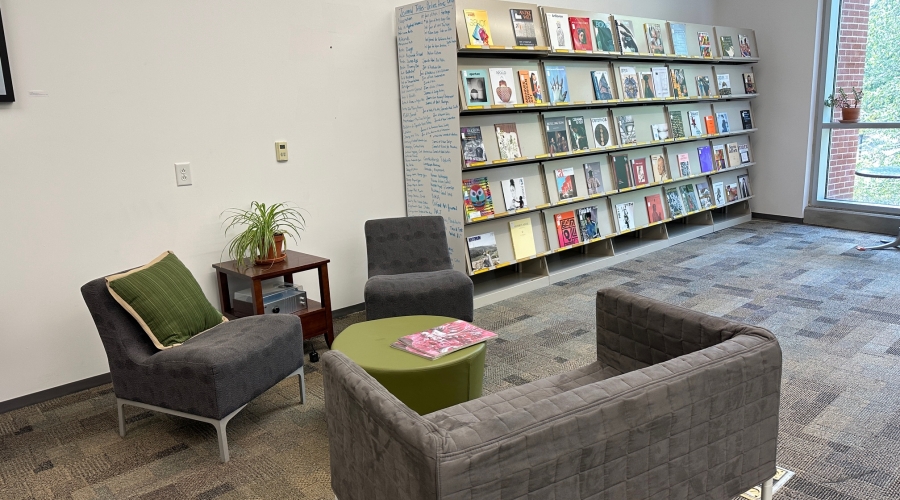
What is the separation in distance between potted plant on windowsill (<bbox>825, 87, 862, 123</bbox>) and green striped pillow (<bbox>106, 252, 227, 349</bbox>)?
21.6 feet

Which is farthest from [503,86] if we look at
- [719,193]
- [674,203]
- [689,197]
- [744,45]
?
[744,45]

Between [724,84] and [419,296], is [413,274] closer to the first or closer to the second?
[419,296]

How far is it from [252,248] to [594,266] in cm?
308

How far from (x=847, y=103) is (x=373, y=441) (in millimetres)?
6975

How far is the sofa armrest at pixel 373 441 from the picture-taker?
1.42 meters

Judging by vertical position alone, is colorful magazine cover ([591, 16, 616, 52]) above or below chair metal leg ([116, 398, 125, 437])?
above

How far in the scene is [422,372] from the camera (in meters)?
2.53

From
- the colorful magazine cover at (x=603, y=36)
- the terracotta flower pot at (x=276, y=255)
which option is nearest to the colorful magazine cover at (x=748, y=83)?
the colorful magazine cover at (x=603, y=36)

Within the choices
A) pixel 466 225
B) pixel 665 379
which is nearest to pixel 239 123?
pixel 466 225

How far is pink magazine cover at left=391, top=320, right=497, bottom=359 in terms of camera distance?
267 cm

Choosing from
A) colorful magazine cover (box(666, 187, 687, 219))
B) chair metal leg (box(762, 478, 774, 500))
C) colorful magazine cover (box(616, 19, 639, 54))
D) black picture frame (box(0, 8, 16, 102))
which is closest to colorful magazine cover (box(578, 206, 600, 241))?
colorful magazine cover (box(666, 187, 687, 219))

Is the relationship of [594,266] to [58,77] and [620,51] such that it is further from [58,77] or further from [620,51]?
[58,77]

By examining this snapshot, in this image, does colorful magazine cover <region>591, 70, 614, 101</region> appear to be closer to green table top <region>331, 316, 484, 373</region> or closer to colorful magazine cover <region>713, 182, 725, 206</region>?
colorful magazine cover <region>713, 182, 725, 206</region>

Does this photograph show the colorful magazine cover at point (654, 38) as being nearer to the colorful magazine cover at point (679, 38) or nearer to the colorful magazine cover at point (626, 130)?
the colorful magazine cover at point (679, 38)
